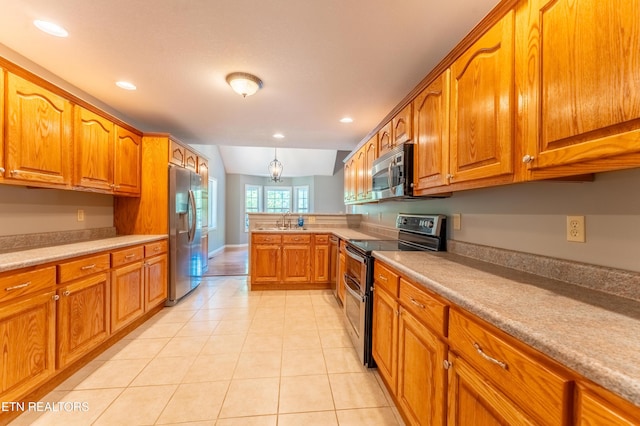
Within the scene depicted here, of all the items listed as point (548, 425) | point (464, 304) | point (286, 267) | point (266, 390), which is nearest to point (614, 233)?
point (464, 304)

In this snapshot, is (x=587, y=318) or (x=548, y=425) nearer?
(x=548, y=425)

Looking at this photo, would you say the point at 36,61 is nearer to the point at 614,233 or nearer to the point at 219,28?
the point at 219,28

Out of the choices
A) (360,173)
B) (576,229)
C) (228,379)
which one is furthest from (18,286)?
(360,173)

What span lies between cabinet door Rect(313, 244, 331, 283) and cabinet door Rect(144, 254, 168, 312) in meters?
1.96

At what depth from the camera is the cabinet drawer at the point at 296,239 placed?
13.1 feet

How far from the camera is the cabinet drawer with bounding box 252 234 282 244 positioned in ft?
13.0

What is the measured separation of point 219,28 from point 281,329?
2583 millimetres

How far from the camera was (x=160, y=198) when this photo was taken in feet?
10.6

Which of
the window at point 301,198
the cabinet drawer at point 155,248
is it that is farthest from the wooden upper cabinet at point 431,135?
the window at point 301,198

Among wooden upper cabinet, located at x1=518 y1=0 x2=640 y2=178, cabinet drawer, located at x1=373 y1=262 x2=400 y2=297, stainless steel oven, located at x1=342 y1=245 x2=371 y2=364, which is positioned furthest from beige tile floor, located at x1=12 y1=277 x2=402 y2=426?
wooden upper cabinet, located at x1=518 y1=0 x2=640 y2=178

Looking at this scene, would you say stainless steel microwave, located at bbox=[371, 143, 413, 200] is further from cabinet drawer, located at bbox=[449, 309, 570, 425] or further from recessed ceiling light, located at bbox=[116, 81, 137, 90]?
recessed ceiling light, located at bbox=[116, 81, 137, 90]

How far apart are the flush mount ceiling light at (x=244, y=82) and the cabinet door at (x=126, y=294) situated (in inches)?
76.1

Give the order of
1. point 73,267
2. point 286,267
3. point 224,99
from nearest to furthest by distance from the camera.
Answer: point 73,267
point 224,99
point 286,267

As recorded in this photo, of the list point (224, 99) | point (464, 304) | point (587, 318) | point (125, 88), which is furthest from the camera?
point (224, 99)
